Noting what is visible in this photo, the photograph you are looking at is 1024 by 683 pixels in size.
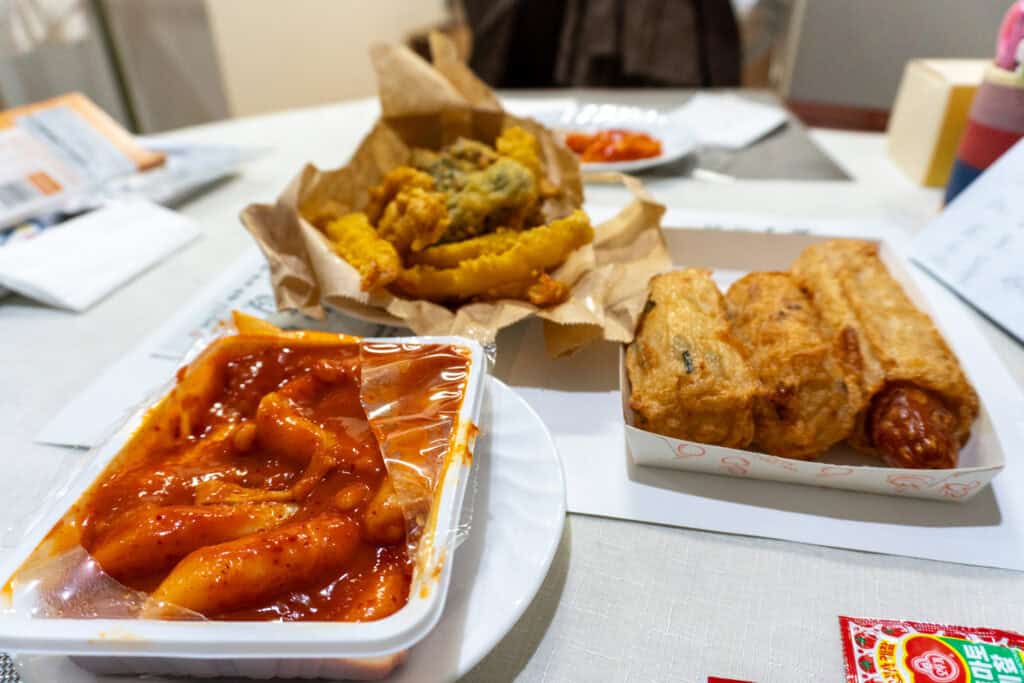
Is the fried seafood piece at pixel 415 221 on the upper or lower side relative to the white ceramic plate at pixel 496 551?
upper

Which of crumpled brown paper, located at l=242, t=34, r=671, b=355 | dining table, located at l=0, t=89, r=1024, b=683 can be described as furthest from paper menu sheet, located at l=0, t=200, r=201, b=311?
crumpled brown paper, located at l=242, t=34, r=671, b=355

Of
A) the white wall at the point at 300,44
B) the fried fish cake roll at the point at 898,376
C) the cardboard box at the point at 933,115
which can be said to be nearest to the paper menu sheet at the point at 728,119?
the cardboard box at the point at 933,115

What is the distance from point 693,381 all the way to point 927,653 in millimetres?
448

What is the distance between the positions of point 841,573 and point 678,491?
9.6 inches

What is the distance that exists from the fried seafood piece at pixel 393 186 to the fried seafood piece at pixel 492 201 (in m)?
0.08

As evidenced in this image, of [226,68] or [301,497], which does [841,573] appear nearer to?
[301,497]

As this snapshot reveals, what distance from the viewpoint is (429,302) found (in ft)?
4.34

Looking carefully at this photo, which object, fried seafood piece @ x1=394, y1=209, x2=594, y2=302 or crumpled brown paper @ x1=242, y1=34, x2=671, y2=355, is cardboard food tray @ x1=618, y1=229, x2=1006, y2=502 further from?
fried seafood piece @ x1=394, y1=209, x2=594, y2=302

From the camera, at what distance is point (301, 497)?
81cm

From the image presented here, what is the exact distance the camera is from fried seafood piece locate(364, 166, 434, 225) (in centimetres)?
144

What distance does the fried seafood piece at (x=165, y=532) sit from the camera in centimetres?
71

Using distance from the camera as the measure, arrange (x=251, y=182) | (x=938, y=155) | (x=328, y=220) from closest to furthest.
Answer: (x=328, y=220)
(x=938, y=155)
(x=251, y=182)

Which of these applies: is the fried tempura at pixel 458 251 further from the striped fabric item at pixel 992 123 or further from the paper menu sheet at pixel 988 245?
the striped fabric item at pixel 992 123

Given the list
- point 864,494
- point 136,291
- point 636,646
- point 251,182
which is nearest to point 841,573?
point 864,494
